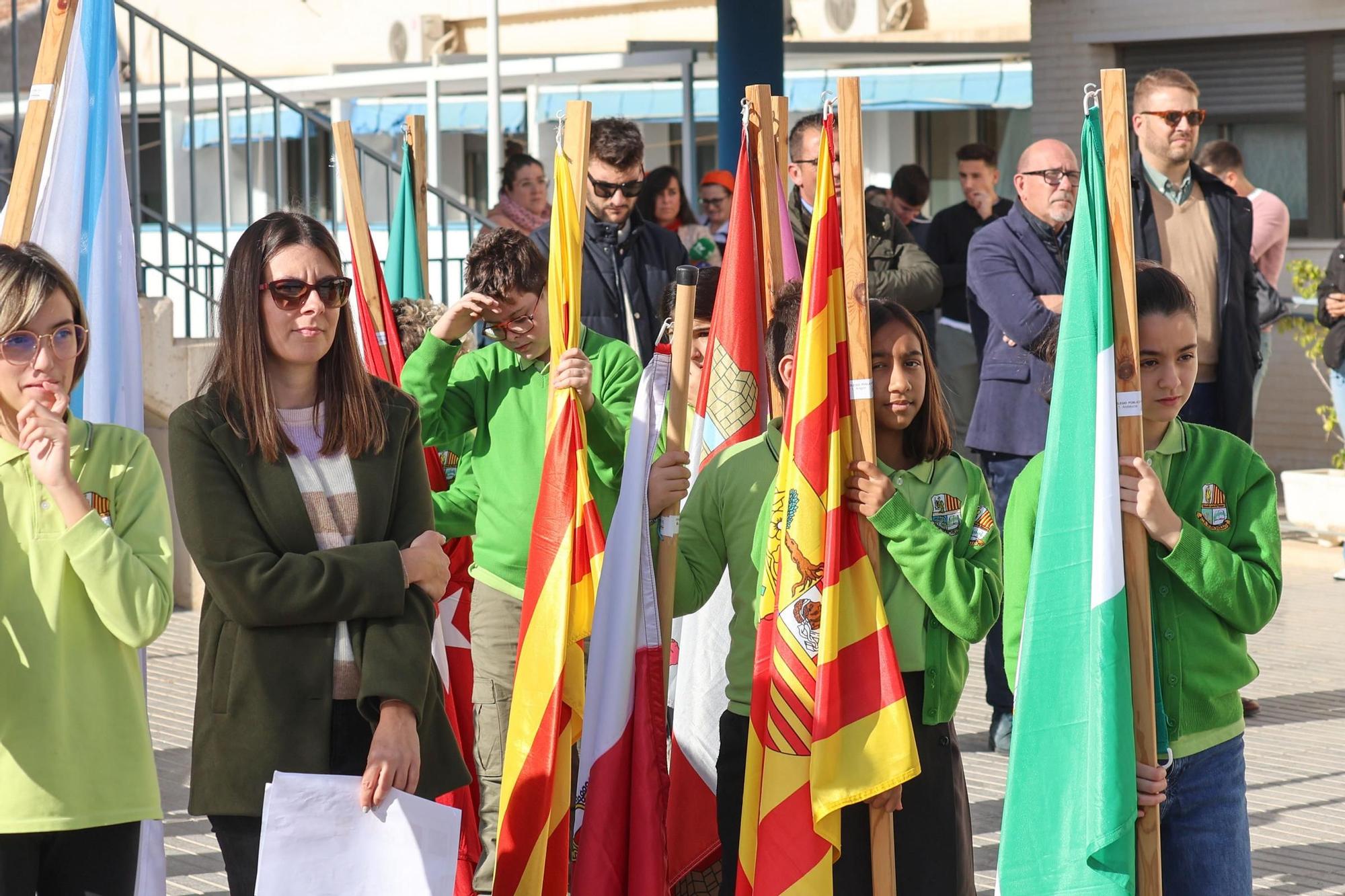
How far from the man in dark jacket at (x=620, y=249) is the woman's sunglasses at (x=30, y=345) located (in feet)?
9.91

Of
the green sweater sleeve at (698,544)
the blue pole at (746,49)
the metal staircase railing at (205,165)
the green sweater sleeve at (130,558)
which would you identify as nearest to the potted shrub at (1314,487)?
the blue pole at (746,49)

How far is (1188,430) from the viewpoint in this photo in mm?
3693

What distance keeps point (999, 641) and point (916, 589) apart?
118 inches

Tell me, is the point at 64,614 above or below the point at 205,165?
below

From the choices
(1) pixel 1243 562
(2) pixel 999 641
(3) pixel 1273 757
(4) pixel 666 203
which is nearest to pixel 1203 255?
(2) pixel 999 641

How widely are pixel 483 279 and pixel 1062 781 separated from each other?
231 cm

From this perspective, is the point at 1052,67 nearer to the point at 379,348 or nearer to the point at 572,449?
the point at 379,348

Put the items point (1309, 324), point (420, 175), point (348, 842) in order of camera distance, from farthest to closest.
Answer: point (1309, 324)
point (420, 175)
point (348, 842)

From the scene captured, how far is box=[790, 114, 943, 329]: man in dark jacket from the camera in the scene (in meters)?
7.05

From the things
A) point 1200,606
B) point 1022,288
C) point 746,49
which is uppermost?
point 746,49

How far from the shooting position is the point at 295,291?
3.46 metres

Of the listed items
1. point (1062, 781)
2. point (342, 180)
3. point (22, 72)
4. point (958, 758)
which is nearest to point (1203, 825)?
point (1062, 781)

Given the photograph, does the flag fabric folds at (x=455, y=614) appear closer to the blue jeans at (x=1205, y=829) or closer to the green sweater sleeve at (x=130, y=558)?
the green sweater sleeve at (x=130, y=558)

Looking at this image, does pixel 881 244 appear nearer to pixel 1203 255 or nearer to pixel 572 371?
pixel 1203 255
